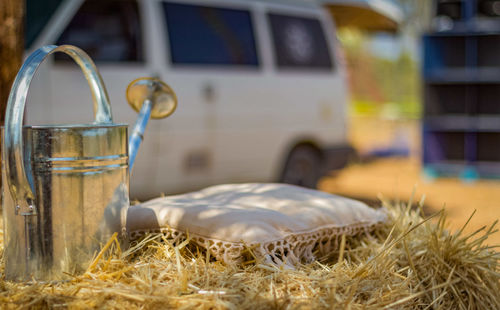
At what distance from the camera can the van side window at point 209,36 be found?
5.25 metres

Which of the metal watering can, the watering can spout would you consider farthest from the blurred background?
the metal watering can

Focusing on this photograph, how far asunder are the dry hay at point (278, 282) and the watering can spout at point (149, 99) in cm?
42

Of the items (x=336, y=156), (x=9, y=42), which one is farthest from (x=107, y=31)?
(x=336, y=156)

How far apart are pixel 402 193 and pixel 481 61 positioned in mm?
2680

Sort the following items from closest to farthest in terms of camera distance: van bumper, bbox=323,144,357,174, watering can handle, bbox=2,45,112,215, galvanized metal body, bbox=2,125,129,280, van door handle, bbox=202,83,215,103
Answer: watering can handle, bbox=2,45,112,215
galvanized metal body, bbox=2,125,129,280
van door handle, bbox=202,83,215,103
van bumper, bbox=323,144,357,174

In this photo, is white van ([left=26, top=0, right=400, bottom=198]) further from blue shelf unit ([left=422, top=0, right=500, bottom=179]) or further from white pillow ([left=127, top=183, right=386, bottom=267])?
blue shelf unit ([left=422, top=0, right=500, bottom=179])

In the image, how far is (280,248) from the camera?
2014 millimetres

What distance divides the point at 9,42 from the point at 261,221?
1.73 m

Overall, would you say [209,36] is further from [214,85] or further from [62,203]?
[62,203]

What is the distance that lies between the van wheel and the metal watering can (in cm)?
427

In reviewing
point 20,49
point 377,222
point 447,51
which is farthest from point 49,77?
point 447,51

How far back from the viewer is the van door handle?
5.35m

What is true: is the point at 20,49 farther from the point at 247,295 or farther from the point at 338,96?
the point at 338,96

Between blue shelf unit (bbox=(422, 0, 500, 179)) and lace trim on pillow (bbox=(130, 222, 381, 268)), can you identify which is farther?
blue shelf unit (bbox=(422, 0, 500, 179))
